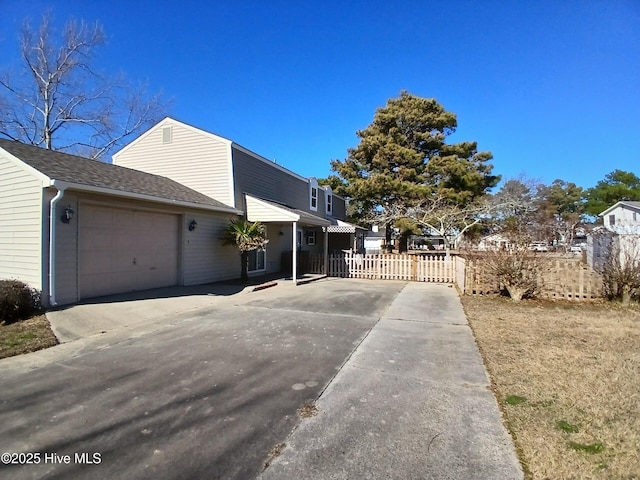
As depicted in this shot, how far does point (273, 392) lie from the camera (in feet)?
12.2

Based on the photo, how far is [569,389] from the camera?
3.72 metres

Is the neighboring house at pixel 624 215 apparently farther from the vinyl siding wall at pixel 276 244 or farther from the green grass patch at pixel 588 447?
the green grass patch at pixel 588 447

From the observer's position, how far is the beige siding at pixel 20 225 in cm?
748

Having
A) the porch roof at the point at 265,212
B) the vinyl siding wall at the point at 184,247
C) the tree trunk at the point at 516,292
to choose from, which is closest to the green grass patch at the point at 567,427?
the tree trunk at the point at 516,292

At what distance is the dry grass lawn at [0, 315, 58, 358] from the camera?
5.08 m

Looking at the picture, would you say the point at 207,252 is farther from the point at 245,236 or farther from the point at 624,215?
the point at 624,215

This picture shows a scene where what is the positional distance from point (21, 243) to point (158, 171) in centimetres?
699

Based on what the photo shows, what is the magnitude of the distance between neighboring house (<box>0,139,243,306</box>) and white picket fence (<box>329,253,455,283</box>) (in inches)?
256

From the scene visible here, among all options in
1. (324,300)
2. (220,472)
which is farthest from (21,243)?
(220,472)

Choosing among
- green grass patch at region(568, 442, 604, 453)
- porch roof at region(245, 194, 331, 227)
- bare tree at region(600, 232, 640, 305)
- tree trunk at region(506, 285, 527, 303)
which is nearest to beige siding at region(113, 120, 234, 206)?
porch roof at region(245, 194, 331, 227)

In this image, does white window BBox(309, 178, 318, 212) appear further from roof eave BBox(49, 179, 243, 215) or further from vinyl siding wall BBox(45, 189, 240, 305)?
roof eave BBox(49, 179, 243, 215)

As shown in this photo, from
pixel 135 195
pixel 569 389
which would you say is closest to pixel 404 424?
pixel 569 389

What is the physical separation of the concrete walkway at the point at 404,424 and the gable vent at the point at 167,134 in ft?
41.0

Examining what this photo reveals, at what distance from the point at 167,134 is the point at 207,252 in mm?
5499
